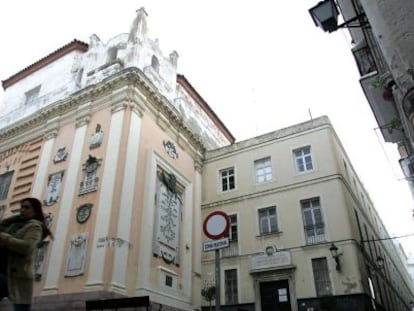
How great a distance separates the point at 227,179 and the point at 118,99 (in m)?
7.80

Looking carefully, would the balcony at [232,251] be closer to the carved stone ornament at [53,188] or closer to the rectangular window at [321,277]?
the rectangular window at [321,277]

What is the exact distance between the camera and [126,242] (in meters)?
14.4

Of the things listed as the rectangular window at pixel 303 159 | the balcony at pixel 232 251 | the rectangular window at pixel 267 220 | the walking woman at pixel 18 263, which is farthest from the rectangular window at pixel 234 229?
the walking woman at pixel 18 263

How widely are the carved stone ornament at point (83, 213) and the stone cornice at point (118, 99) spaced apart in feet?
17.6

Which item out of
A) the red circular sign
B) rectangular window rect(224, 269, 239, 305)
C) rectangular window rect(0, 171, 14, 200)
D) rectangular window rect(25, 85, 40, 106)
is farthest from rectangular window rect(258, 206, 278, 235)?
rectangular window rect(25, 85, 40, 106)

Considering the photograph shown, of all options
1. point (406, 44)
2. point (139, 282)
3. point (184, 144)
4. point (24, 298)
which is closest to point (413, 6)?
point (406, 44)

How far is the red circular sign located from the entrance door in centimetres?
1235

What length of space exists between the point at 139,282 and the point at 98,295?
6.51 feet

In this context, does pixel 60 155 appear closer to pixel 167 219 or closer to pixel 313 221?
pixel 167 219

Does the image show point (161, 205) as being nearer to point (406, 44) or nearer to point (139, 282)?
point (139, 282)

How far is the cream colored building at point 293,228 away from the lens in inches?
615

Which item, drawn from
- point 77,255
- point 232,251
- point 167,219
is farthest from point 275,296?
point 77,255

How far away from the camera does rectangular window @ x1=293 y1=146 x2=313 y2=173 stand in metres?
18.8

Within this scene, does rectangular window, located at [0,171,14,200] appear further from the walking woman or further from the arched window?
the walking woman
